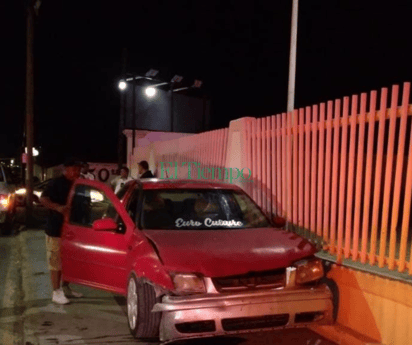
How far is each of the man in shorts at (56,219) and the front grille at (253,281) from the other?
2.52m

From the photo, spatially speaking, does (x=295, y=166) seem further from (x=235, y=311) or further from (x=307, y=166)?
(x=235, y=311)

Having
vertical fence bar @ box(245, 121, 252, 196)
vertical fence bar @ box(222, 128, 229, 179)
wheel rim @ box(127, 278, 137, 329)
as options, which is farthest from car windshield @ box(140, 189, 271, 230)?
vertical fence bar @ box(222, 128, 229, 179)

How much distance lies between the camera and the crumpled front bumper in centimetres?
427

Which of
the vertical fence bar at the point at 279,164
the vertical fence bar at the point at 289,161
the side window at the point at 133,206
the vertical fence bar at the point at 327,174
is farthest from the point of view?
the vertical fence bar at the point at 279,164

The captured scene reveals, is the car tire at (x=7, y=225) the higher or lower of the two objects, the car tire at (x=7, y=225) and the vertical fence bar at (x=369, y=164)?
the lower

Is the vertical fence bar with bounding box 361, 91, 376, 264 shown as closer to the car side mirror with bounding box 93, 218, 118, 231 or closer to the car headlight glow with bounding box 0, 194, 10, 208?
the car side mirror with bounding box 93, 218, 118, 231

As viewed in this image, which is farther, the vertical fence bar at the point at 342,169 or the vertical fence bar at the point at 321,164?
the vertical fence bar at the point at 321,164

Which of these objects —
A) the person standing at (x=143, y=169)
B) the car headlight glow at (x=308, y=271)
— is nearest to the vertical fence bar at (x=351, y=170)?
the car headlight glow at (x=308, y=271)

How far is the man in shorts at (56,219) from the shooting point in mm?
6188

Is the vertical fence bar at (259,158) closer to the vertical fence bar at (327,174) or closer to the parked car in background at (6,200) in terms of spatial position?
the vertical fence bar at (327,174)

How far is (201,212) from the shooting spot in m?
5.85

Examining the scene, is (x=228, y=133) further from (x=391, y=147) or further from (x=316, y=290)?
(x=316, y=290)

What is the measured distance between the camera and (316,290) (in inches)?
181

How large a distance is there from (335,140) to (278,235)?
1.56 m
